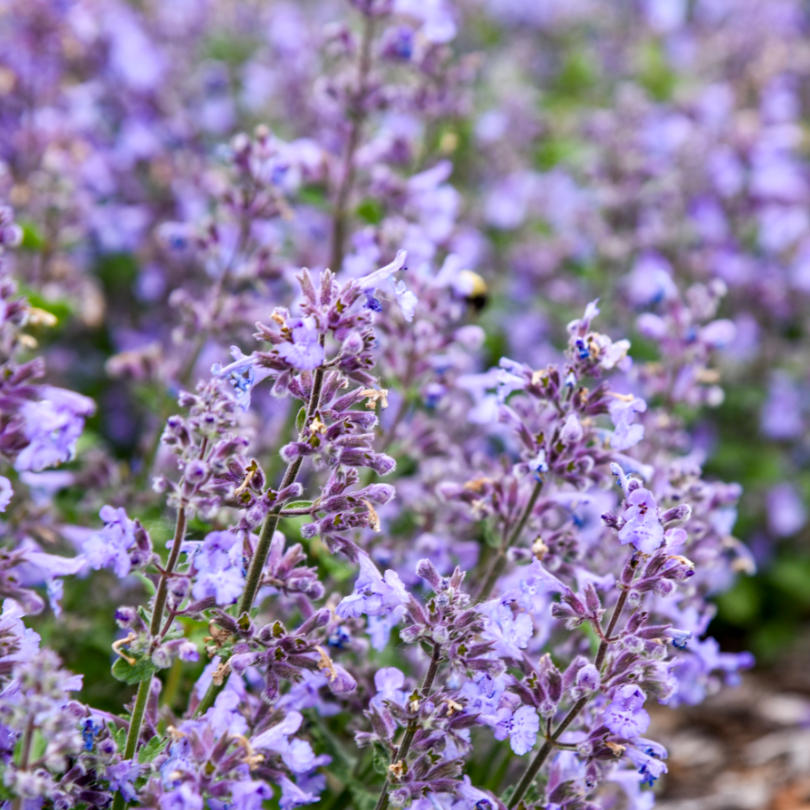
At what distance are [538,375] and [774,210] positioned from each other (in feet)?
16.6

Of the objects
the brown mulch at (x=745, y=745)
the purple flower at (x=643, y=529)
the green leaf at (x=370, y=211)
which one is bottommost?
the purple flower at (x=643, y=529)

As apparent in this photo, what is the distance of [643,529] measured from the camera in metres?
2.72

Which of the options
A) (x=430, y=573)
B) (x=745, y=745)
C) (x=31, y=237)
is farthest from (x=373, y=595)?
(x=745, y=745)

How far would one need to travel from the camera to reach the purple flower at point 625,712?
9.02 feet

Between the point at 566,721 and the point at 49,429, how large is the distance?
1785mm

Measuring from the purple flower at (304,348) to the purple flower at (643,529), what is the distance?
102 cm

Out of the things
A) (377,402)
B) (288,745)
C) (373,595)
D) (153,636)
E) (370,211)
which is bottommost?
(288,745)

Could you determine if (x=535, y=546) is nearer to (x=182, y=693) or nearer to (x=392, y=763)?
(x=392, y=763)

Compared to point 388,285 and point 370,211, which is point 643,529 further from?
point 370,211

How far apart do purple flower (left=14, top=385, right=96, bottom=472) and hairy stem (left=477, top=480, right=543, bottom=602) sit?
157 centimetres

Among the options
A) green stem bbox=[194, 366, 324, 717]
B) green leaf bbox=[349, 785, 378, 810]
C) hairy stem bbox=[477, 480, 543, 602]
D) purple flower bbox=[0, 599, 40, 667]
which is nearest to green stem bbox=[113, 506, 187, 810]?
green stem bbox=[194, 366, 324, 717]

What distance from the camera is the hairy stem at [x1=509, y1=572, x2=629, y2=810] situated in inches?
111

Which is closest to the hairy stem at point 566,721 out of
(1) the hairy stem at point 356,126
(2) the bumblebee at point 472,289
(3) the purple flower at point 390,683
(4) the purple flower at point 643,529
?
(4) the purple flower at point 643,529

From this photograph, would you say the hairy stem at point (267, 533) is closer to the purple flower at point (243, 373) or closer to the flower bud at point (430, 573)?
the purple flower at point (243, 373)
